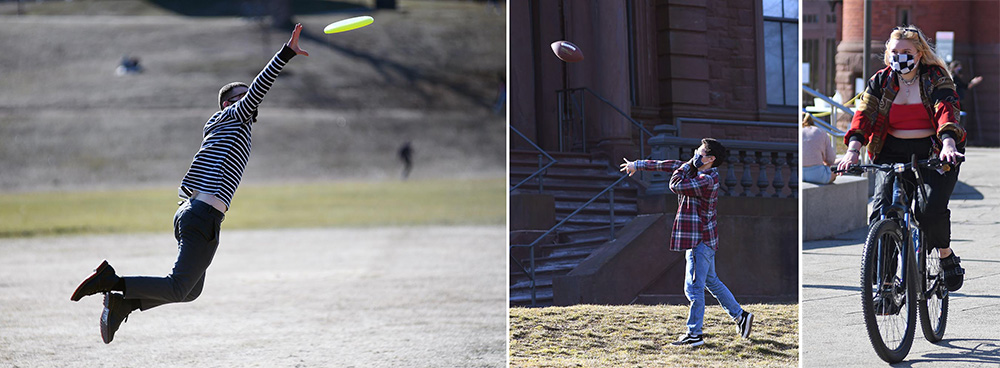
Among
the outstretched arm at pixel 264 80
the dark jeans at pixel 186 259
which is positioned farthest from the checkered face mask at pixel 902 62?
the dark jeans at pixel 186 259

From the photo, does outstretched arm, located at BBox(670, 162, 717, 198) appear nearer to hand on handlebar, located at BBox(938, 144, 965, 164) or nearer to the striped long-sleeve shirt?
hand on handlebar, located at BBox(938, 144, 965, 164)

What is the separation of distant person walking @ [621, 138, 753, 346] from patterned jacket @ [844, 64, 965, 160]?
2.78 feet

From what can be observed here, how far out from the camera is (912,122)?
577 cm

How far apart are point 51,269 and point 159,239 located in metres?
5.96

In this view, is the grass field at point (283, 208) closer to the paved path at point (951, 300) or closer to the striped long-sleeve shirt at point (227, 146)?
Result: the paved path at point (951, 300)

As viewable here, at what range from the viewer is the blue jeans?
5.46 m

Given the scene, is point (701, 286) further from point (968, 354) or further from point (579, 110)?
point (968, 354)

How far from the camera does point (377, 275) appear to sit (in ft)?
49.7

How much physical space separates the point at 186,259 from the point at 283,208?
91.3 ft

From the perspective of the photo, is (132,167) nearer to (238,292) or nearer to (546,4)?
(238,292)

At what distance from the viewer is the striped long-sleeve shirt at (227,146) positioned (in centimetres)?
538

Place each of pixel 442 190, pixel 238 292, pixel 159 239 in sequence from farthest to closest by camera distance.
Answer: pixel 442 190 → pixel 159 239 → pixel 238 292

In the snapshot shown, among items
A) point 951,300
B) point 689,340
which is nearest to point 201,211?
point 689,340

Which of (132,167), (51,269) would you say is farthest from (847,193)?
Result: (132,167)
